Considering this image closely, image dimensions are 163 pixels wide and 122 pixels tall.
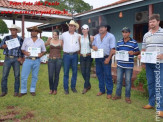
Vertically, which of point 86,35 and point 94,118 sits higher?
point 86,35

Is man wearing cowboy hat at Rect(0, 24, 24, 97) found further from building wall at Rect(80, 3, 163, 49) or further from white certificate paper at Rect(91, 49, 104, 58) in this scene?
building wall at Rect(80, 3, 163, 49)

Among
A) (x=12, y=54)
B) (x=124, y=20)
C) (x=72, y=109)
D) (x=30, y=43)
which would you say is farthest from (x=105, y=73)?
(x=124, y=20)

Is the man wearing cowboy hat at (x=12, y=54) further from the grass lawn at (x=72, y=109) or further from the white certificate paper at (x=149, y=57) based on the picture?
the white certificate paper at (x=149, y=57)

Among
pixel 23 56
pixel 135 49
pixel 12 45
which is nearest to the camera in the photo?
pixel 135 49

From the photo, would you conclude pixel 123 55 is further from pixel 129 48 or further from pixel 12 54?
pixel 12 54

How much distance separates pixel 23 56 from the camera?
4895mm

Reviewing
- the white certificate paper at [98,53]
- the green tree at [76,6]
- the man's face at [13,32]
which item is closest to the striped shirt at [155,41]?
the white certificate paper at [98,53]

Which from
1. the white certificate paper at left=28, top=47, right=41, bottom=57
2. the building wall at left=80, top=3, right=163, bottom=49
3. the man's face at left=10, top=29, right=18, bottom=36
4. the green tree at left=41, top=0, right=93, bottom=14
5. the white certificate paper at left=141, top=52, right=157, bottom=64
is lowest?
A: the white certificate paper at left=141, top=52, right=157, bottom=64

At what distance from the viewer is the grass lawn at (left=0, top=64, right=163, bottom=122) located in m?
3.54

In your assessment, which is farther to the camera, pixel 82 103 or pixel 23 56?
pixel 23 56

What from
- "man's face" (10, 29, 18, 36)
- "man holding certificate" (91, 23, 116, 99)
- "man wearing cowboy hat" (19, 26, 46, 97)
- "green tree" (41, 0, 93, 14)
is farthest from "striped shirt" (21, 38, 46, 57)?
"green tree" (41, 0, 93, 14)

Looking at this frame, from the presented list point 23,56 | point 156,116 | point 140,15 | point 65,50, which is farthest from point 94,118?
point 140,15

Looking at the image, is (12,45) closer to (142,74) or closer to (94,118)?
(94,118)

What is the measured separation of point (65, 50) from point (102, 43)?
105 centimetres
